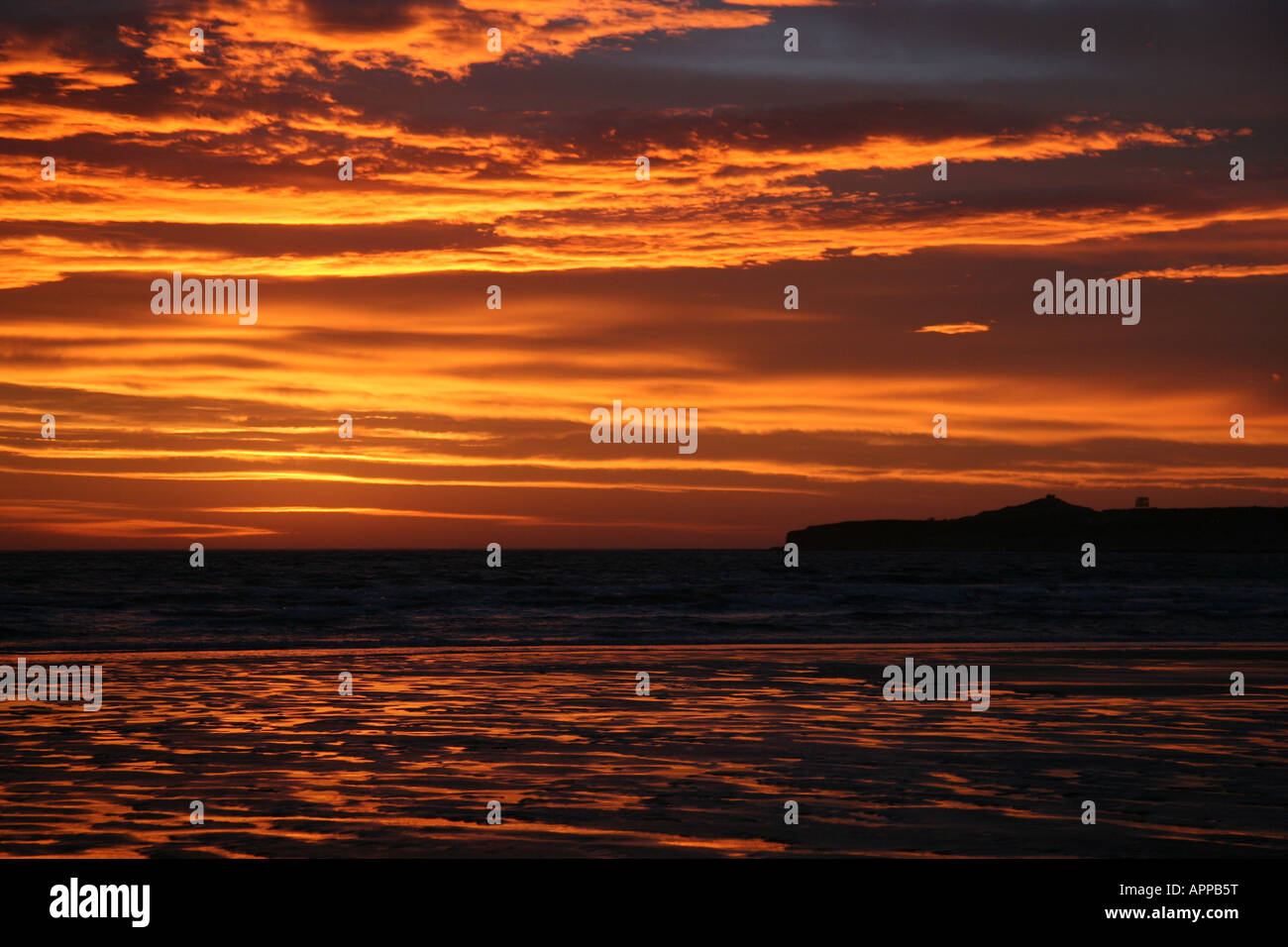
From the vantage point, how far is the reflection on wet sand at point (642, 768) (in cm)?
850

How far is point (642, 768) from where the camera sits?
11.2 m

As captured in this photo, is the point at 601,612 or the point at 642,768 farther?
the point at 601,612

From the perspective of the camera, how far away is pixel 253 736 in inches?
522

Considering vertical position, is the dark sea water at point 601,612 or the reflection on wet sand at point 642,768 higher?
the reflection on wet sand at point 642,768

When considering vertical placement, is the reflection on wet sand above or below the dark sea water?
above

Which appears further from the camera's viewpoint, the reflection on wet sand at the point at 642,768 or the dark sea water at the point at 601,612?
the dark sea water at the point at 601,612

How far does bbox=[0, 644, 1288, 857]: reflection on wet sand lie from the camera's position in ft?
27.9

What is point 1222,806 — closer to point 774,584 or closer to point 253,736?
point 253,736

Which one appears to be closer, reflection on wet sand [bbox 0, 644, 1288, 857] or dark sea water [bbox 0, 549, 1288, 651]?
reflection on wet sand [bbox 0, 644, 1288, 857]
